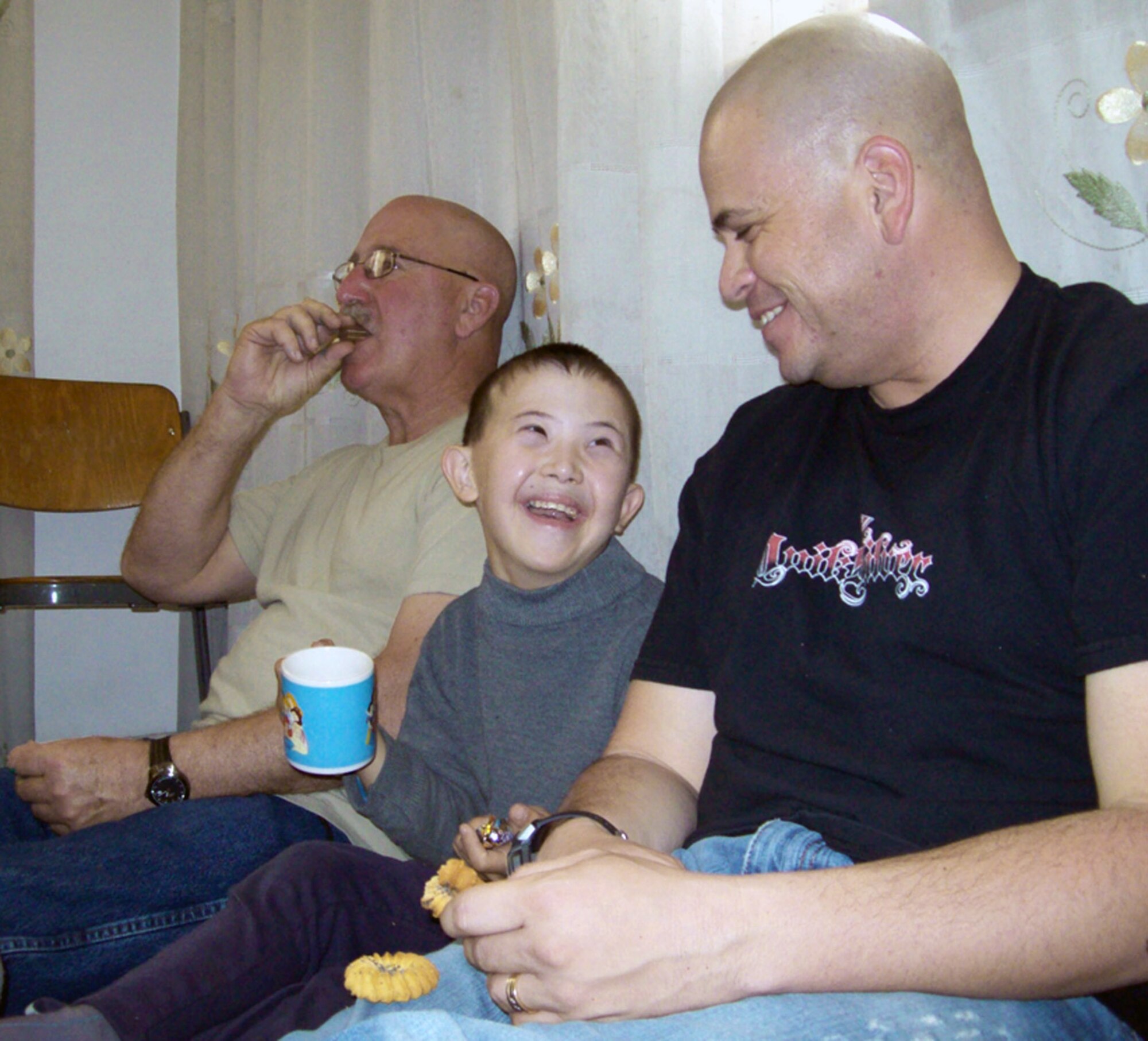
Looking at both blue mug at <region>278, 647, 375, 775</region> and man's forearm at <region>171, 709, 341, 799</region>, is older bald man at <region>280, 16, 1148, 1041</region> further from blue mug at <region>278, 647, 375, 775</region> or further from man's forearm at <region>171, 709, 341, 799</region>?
man's forearm at <region>171, 709, 341, 799</region>

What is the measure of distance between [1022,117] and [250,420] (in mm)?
1406

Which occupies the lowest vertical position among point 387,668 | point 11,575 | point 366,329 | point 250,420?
point 11,575

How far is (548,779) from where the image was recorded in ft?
4.45

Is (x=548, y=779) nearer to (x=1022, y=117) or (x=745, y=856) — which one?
(x=745, y=856)

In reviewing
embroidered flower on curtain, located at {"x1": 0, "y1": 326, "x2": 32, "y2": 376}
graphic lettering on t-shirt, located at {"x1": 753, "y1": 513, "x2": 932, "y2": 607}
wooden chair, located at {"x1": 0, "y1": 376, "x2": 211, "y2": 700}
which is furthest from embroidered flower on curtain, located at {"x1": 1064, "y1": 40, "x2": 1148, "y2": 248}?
embroidered flower on curtain, located at {"x1": 0, "y1": 326, "x2": 32, "y2": 376}

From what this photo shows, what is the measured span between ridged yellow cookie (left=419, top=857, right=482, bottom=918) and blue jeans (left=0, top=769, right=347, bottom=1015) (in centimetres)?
52

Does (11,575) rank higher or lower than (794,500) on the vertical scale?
lower

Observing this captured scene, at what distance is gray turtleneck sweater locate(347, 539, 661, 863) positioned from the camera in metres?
1.35

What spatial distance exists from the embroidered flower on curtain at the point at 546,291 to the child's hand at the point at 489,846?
30.6 inches

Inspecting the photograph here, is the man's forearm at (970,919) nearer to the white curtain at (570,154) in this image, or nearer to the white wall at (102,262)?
the white curtain at (570,154)

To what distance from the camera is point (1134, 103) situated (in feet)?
3.67

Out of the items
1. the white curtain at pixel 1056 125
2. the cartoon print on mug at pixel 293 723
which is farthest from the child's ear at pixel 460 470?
the white curtain at pixel 1056 125

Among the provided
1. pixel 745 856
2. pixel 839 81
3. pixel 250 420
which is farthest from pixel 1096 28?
pixel 250 420

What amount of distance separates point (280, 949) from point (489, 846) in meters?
0.29
